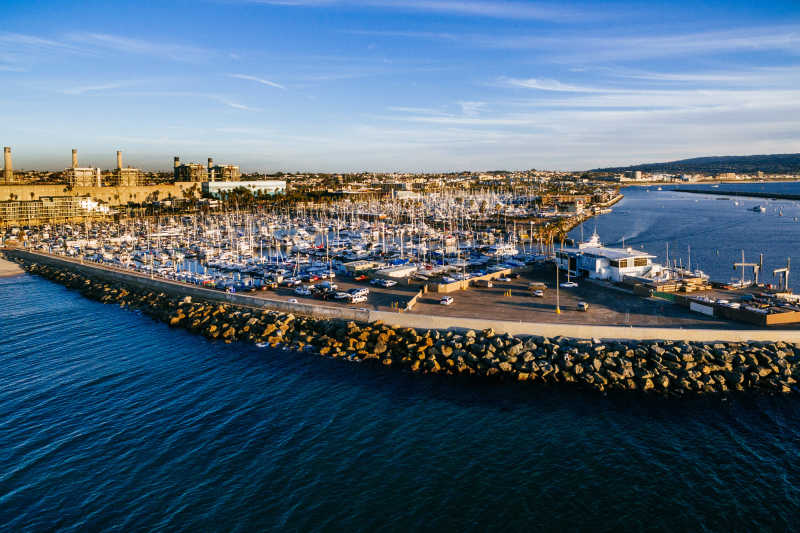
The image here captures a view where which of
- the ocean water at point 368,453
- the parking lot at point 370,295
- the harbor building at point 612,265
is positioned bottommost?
the ocean water at point 368,453

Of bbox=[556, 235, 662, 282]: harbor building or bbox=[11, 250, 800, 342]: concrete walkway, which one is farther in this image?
bbox=[556, 235, 662, 282]: harbor building

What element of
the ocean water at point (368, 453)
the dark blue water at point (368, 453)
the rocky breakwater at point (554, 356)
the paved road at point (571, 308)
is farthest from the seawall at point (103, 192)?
the paved road at point (571, 308)

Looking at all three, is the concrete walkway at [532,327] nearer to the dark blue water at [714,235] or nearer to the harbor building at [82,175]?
the dark blue water at [714,235]

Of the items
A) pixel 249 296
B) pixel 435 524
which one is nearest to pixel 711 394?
pixel 435 524

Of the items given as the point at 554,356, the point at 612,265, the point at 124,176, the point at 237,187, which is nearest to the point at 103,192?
the point at 237,187

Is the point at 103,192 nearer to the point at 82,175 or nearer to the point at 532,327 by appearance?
the point at 82,175

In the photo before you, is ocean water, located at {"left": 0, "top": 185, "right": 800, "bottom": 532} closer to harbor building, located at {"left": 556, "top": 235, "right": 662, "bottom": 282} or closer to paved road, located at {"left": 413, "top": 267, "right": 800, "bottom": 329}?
paved road, located at {"left": 413, "top": 267, "right": 800, "bottom": 329}

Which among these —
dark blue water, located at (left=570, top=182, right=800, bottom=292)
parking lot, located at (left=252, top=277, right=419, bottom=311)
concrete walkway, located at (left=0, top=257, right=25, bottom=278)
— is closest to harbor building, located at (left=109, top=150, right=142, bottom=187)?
concrete walkway, located at (left=0, top=257, right=25, bottom=278)
